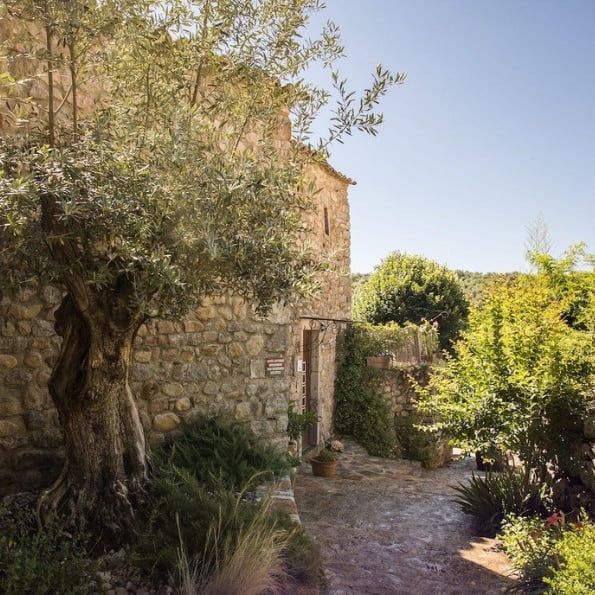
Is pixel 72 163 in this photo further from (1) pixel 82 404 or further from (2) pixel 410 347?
(2) pixel 410 347

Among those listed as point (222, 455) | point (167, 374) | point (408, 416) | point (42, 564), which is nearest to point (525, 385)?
point (222, 455)

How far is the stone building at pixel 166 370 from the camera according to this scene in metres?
4.60

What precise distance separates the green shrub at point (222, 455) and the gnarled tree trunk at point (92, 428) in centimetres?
72

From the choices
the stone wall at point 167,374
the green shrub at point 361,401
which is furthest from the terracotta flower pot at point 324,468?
the stone wall at point 167,374

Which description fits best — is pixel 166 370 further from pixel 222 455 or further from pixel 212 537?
pixel 212 537

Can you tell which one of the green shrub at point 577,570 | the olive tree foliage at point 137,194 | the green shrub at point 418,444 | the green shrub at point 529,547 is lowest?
the green shrub at point 418,444

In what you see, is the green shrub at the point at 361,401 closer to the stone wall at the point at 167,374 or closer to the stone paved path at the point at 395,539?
the stone paved path at the point at 395,539

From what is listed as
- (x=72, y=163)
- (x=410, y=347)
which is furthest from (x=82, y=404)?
(x=410, y=347)

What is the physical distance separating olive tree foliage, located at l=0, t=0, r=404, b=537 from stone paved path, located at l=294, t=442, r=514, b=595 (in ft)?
7.54

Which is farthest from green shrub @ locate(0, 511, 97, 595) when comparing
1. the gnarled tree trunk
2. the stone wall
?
the stone wall

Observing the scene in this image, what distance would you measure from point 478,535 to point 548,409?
166 centimetres

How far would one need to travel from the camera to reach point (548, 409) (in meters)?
6.01

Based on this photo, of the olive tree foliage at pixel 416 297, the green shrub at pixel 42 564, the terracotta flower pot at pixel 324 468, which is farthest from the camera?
the olive tree foliage at pixel 416 297

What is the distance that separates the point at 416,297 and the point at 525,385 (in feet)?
47.1
